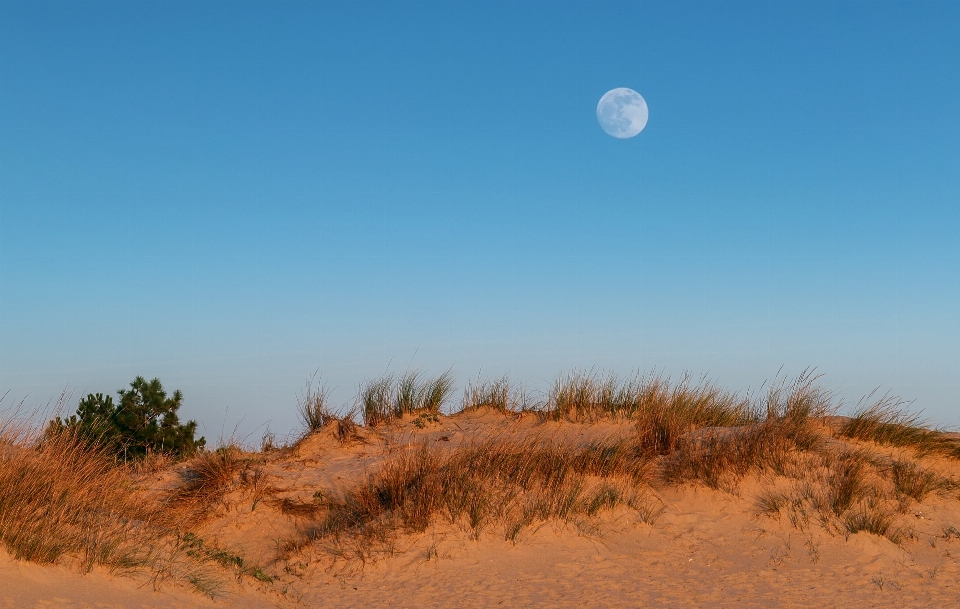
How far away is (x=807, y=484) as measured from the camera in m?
9.95

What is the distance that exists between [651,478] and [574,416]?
283 centimetres

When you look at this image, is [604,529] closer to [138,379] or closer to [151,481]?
[151,481]

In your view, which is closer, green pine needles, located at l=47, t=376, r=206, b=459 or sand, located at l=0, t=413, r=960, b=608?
sand, located at l=0, t=413, r=960, b=608

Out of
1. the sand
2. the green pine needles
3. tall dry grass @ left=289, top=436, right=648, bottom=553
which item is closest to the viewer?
the sand

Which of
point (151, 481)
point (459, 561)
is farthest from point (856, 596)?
point (151, 481)

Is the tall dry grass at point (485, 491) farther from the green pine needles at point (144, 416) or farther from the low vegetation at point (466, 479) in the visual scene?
the green pine needles at point (144, 416)

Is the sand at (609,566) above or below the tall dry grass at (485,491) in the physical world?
below

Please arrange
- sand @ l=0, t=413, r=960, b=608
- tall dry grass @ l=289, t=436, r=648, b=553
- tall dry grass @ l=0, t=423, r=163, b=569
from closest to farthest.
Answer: tall dry grass @ l=0, t=423, r=163, b=569 → sand @ l=0, t=413, r=960, b=608 → tall dry grass @ l=289, t=436, r=648, b=553

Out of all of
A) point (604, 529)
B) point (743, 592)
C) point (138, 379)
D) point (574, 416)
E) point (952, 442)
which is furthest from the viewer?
point (138, 379)

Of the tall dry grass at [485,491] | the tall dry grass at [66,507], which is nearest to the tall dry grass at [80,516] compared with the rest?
the tall dry grass at [66,507]

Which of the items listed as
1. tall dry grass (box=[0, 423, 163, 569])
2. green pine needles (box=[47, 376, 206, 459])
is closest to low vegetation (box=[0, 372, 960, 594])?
tall dry grass (box=[0, 423, 163, 569])

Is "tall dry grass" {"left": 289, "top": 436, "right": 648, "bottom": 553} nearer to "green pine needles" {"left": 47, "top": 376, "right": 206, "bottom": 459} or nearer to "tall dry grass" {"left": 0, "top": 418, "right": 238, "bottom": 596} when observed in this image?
"tall dry grass" {"left": 0, "top": 418, "right": 238, "bottom": 596}

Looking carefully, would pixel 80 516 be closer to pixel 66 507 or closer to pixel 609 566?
pixel 66 507

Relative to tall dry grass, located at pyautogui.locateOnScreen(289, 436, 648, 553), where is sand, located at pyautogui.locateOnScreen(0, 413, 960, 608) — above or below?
below
